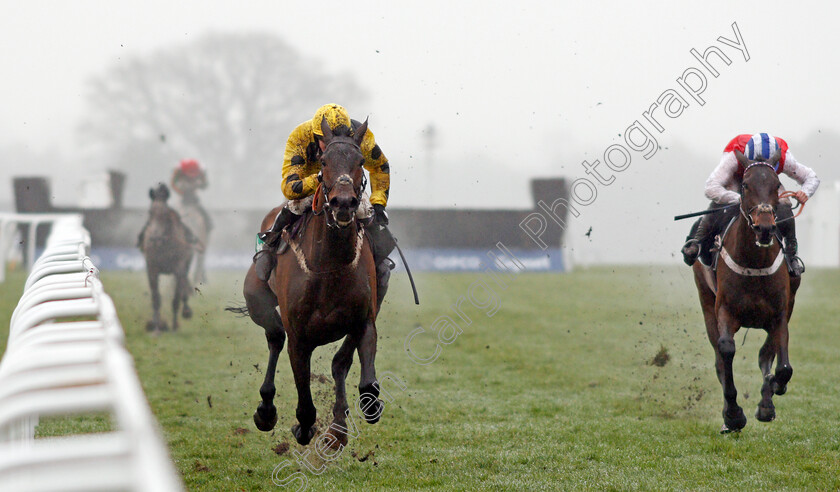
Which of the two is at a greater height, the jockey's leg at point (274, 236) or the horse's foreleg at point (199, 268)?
the jockey's leg at point (274, 236)

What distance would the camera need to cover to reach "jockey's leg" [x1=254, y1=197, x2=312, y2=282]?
5.13m

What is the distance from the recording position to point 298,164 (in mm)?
5062

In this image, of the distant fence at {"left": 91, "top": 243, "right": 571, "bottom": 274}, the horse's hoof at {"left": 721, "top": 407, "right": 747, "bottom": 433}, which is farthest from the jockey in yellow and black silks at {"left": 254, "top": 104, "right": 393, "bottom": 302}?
the distant fence at {"left": 91, "top": 243, "right": 571, "bottom": 274}

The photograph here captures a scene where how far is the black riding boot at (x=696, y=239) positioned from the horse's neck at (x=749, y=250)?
521 millimetres

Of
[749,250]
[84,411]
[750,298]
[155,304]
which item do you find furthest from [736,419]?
[155,304]

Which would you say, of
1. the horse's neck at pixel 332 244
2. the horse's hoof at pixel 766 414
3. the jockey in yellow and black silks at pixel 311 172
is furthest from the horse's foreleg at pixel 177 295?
the horse's hoof at pixel 766 414

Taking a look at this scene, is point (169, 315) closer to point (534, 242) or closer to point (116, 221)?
point (116, 221)

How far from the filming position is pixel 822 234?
74.7 ft

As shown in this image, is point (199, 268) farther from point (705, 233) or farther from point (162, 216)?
point (705, 233)

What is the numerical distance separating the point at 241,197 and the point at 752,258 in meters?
30.0

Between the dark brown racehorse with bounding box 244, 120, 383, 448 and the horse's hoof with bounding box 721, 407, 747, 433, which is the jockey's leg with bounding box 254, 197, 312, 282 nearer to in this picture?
the dark brown racehorse with bounding box 244, 120, 383, 448

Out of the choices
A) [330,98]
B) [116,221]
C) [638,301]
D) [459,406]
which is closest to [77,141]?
[330,98]

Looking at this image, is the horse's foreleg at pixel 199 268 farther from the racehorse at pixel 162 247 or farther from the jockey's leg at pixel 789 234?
the jockey's leg at pixel 789 234

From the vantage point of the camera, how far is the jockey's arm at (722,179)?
238 inches
